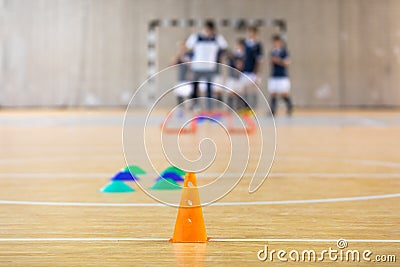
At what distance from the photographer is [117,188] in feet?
14.6

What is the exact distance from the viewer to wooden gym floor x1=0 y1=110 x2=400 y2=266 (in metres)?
2.54

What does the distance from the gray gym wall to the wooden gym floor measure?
1606cm

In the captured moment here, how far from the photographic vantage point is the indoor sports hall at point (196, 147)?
2721 mm

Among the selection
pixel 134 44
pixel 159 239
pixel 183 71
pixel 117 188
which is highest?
pixel 159 239

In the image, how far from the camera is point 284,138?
9.73m

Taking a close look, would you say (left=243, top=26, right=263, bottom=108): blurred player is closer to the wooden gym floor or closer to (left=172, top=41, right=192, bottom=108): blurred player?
(left=172, top=41, right=192, bottom=108): blurred player

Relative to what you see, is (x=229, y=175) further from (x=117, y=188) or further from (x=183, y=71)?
(x=183, y=71)

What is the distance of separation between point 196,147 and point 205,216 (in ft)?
14.6

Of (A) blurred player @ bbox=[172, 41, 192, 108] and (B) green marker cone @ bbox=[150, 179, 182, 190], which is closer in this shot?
(B) green marker cone @ bbox=[150, 179, 182, 190]

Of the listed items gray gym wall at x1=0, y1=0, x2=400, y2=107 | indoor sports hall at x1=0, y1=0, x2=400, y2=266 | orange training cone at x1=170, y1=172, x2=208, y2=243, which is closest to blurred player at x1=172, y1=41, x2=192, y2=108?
indoor sports hall at x1=0, y1=0, x2=400, y2=266

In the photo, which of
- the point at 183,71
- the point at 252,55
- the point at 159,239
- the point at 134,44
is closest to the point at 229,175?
the point at 159,239

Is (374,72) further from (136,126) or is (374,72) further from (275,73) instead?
(136,126)

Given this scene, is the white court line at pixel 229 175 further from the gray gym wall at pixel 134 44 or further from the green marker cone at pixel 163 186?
the gray gym wall at pixel 134 44

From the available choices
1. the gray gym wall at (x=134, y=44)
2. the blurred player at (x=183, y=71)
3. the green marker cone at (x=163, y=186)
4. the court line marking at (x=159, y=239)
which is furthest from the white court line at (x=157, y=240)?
the gray gym wall at (x=134, y=44)
